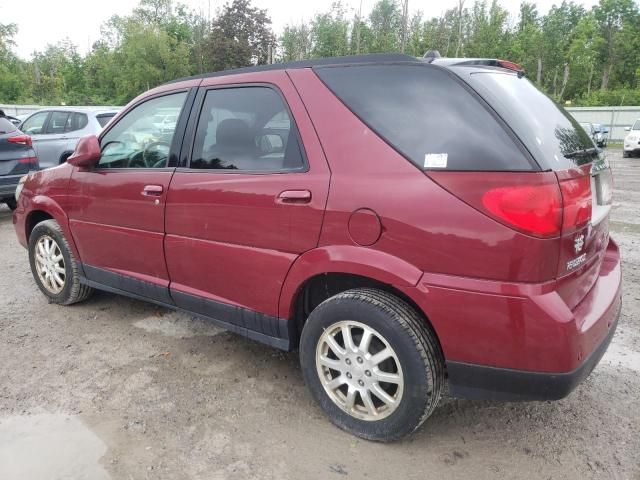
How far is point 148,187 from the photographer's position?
3.33 metres

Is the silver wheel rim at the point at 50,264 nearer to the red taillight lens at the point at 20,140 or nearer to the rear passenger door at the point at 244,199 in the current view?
the rear passenger door at the point at 244,199

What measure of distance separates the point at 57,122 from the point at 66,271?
25.5 ft

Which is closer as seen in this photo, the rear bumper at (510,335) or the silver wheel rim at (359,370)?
the rear bumper at (510,335)

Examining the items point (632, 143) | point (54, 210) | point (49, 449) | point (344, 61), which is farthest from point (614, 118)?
point (49, 449)

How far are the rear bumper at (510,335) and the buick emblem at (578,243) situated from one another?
22 centimetres

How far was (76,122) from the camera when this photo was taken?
10477mm

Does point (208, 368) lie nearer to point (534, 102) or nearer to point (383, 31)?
point (534, 102)

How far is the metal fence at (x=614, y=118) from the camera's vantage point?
106 feet

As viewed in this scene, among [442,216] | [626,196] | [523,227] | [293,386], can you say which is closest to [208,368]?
[293,386]

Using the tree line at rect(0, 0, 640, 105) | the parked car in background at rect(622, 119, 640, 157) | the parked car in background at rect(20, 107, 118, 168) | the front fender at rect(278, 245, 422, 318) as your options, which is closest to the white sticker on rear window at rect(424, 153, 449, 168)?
the front fender at rect(278, 245, 422, 318)

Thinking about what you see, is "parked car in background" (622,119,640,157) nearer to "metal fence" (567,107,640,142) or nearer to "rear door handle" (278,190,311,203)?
"metal fence" (567,107,640,142)

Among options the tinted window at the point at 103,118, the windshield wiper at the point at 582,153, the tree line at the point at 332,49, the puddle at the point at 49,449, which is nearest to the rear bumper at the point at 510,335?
the windshield wiper at the point at 582,153

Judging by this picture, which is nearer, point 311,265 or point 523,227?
point 523,227

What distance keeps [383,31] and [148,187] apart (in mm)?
70558
